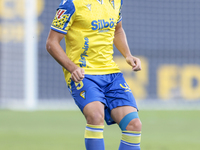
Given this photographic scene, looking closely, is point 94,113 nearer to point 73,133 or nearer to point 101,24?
point 101,24

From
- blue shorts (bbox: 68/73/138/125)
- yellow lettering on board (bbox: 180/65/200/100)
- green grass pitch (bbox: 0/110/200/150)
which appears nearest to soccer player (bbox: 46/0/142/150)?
blue shorts (bbox: 68/73/138/125)

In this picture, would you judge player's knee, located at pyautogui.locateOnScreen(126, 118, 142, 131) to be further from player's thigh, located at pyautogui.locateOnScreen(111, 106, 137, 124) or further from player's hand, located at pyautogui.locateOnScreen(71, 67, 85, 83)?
player's hand, located at pyautogui.locateOnScreen(71, 67, 85, 83)

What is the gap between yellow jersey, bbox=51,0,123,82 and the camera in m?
3.08

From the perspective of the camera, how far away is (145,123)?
7664 mm

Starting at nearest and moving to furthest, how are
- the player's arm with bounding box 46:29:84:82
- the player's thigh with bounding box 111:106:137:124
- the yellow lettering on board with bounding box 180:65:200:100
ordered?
the player's arm with bounding box 46:29:84:82, the player's thigh with bounding box 111:106:137:124, the yellow lettering on board with bounding box 180:65:200:100

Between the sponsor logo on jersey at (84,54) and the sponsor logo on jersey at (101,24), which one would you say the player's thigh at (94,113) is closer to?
the sponsor logo on jersey at (84,54)

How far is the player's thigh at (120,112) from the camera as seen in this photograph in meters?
3.13

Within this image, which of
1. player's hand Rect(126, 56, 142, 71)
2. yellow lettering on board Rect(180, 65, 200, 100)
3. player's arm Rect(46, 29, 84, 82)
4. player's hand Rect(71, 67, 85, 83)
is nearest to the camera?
player's hand Rect(71, 67, 85, 83)

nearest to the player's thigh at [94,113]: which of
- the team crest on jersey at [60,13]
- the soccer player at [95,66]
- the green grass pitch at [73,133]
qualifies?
the soccer player at [95,66]

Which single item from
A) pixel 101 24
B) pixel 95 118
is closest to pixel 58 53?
pixel 101 24

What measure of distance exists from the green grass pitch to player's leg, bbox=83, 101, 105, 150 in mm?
1840

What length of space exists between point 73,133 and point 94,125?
3349 millimetres

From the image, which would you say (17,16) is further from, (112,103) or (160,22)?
(112,103)

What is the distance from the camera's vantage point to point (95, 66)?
3230mm
